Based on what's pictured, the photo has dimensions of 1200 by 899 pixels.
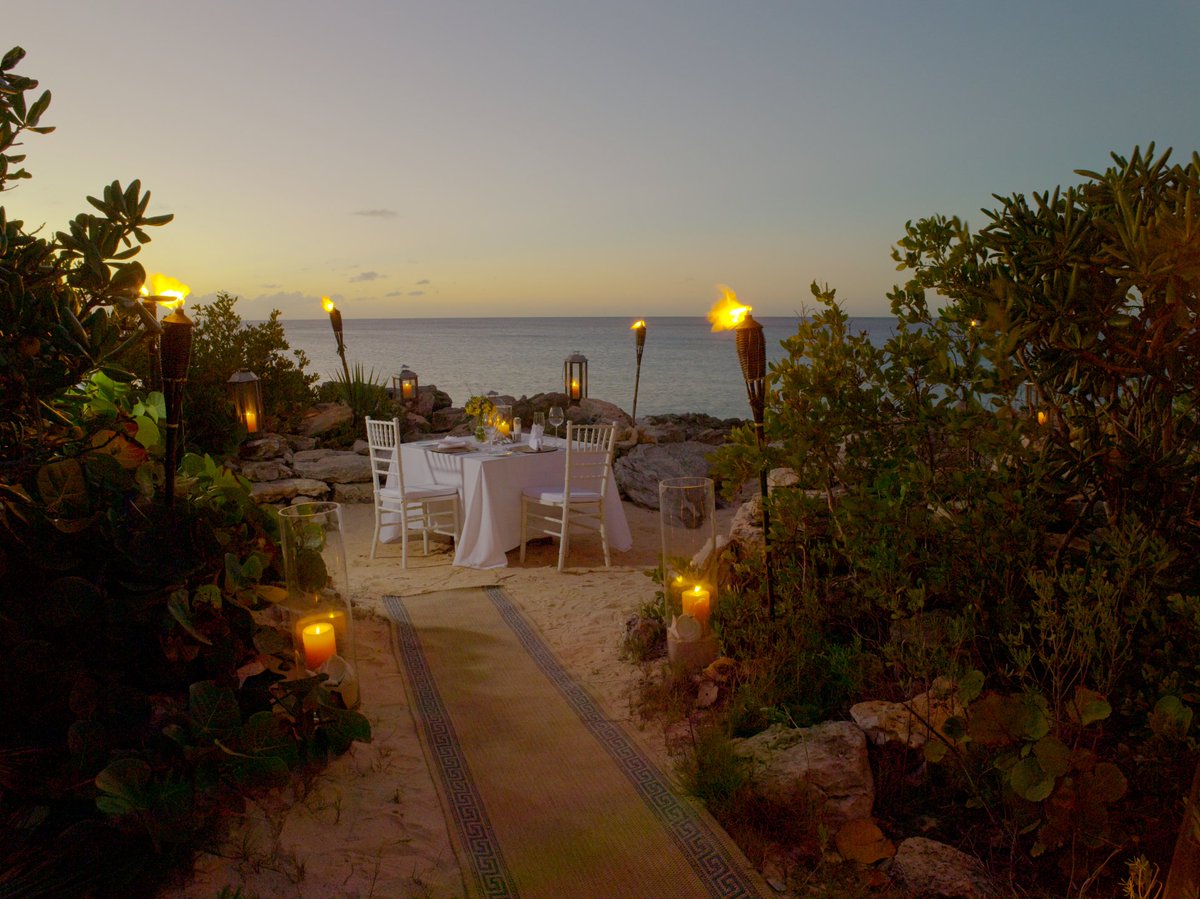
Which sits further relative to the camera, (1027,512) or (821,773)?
(1027,512)

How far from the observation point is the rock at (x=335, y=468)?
807 centimetres

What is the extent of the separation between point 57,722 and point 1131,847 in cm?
293

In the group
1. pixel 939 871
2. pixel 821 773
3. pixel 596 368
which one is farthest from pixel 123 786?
pixel 596 368

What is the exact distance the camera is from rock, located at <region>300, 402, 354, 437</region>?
9.41 m

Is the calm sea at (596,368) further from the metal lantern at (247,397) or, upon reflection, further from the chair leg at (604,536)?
the chair leg at (604,536)

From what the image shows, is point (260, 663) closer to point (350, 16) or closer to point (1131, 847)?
point (1131, 847)

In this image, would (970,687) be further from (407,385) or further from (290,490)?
(407,385)

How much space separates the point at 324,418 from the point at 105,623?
7679mm

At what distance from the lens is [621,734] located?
114 inches

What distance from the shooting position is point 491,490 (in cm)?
552

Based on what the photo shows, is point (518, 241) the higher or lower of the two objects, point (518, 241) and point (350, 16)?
the higher

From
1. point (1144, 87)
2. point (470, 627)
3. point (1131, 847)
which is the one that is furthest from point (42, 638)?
point (1144, 87)

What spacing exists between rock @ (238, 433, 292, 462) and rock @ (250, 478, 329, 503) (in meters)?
0.78

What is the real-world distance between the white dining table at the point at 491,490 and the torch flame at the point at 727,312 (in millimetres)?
2647
